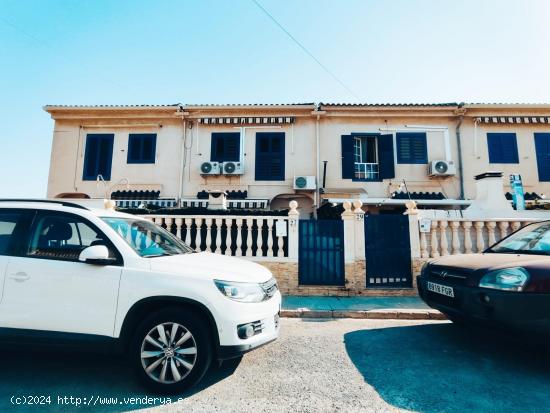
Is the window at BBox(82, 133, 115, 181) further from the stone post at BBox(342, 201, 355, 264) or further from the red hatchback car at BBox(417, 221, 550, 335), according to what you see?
the red hatchback car at BBox(417, 221, 550, 335)

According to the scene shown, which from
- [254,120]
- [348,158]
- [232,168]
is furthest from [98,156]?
[348,158]

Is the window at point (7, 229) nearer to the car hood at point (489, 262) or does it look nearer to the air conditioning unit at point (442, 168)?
the car hood at point (489, 262)

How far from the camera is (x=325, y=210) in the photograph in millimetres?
8805

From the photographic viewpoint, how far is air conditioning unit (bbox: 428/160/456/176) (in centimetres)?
1133

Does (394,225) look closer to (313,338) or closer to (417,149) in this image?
(313,338)

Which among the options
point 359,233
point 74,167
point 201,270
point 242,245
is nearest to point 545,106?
point 359,233

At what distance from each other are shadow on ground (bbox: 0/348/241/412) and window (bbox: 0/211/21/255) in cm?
99

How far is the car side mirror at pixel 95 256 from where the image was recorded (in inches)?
99.9

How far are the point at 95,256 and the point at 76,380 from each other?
4.05 feet

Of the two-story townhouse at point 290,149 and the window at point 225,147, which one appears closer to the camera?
the two-story townhouse at point 290,149

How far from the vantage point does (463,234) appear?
22.2 ft

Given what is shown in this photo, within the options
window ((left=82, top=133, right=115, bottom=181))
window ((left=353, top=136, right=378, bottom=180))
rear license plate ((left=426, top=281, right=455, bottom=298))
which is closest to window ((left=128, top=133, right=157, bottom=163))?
window ((left=82, top=133, right=115, bottom=181))

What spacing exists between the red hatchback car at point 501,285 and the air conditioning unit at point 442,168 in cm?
788

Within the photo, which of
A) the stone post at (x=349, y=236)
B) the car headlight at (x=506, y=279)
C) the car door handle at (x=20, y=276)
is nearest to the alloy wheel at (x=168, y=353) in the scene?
Answer: the car door handle at (x=20, y=276)
